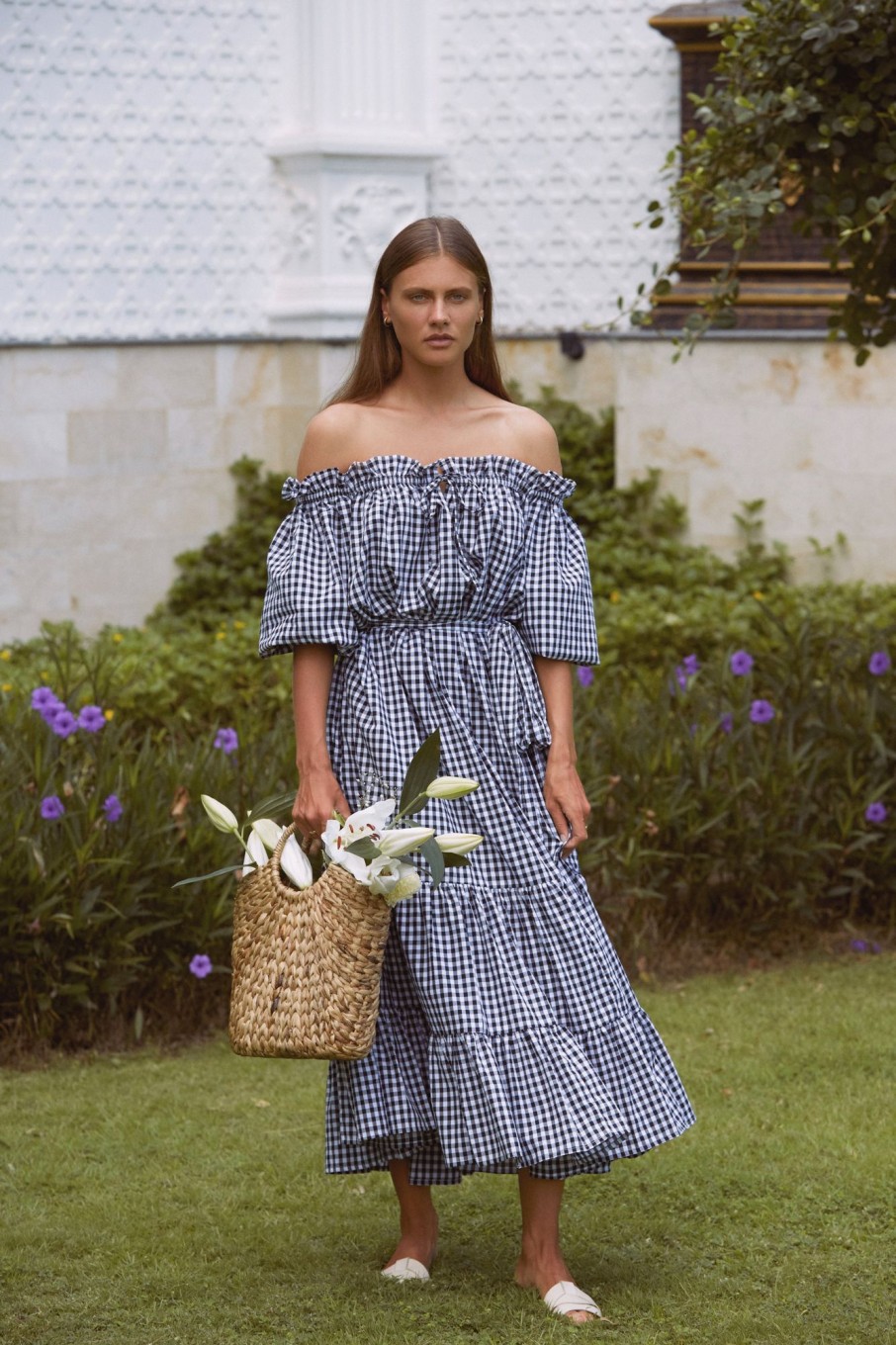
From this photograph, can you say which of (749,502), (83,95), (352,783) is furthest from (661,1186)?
(83,95)

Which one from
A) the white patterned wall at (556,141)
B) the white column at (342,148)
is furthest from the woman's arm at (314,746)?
the white patterned wall at (556,141)

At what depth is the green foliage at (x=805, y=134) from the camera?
464 centimetres

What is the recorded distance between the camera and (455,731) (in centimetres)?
330

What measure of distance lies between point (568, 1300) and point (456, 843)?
797 mm

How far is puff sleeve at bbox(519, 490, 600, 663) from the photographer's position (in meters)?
3.37

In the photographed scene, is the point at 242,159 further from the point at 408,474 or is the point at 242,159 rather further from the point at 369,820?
the point at 369,820

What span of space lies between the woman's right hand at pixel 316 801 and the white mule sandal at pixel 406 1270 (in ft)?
2.48

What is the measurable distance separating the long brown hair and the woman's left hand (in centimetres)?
67

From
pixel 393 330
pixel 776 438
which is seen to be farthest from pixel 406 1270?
pixel 776 438

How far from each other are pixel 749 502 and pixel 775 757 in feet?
11.3

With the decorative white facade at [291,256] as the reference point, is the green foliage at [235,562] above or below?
below

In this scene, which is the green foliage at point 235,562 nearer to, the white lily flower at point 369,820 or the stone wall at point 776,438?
the stone wall at point 776,438

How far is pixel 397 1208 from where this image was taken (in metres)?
3.91

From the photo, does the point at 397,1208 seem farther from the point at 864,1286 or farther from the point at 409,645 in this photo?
the point at 409,645
